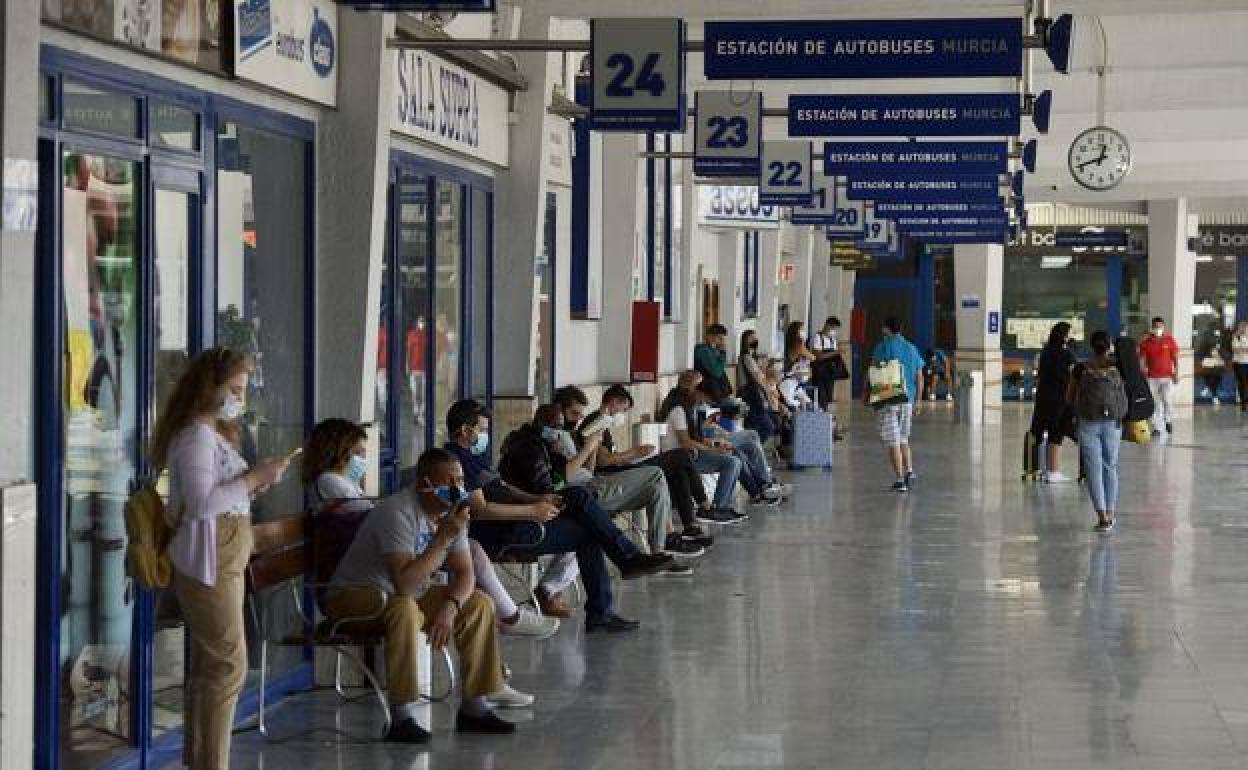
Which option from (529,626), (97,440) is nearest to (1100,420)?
(529,626)

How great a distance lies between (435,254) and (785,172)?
358 inches

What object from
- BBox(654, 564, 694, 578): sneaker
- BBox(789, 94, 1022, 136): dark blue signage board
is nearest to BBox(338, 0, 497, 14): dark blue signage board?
BBox(654, 564, 694, 578): sneaker

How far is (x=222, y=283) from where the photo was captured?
28.6 feet

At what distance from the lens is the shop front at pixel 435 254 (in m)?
11.5

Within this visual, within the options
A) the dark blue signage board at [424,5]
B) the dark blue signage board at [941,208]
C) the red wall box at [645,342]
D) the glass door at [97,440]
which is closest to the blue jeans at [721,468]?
the red wall box at [645,342]

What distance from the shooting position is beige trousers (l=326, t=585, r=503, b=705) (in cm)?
820

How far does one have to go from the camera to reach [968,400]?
3478 centimetres

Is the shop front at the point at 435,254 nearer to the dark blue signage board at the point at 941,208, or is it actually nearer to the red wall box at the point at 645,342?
the red wall box at the point at 645,342

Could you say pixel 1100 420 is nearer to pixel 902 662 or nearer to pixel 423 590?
pixel 902 662

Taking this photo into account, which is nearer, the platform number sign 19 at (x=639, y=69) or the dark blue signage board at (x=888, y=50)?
the dark blue signage board at (x=888, y=50)

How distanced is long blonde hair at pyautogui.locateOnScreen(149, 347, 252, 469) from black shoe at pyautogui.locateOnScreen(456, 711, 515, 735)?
6.70ft

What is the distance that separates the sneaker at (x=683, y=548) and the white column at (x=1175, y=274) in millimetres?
28370

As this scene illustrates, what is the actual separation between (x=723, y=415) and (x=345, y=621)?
10.5 meters

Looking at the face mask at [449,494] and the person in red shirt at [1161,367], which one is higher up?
the face mask at [449,494]
